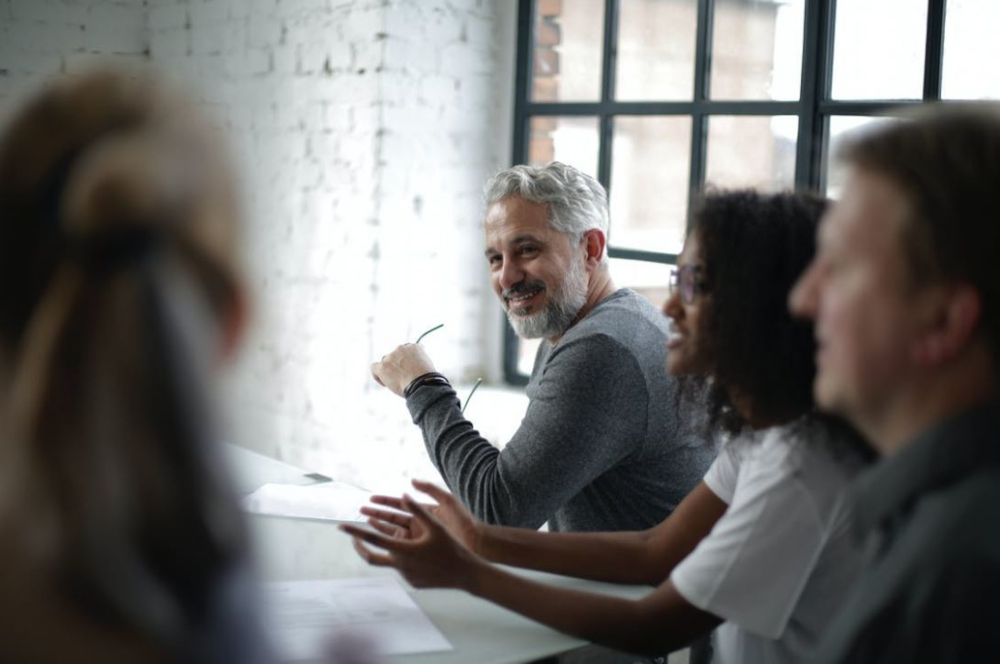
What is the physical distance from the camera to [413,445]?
3.16 m

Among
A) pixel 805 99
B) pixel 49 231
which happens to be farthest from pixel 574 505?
pixel 49 231

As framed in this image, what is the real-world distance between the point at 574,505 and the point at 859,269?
40.9 inches

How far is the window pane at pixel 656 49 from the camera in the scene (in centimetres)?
281

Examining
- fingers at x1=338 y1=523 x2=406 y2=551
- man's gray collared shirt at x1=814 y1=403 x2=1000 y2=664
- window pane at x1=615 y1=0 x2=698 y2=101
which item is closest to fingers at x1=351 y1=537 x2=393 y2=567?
fingers at x1=338 y1=523 x2=406 y2=551

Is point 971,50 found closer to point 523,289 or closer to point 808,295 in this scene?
point 523,289

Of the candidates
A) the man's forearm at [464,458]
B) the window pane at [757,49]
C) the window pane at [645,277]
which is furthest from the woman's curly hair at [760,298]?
the window pane at [645,277]

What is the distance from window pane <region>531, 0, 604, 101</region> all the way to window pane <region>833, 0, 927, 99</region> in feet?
2.47

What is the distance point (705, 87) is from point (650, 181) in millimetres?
302

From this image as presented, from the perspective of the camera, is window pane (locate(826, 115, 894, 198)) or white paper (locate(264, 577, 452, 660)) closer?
white paper (locate(264, 577, 452, 660))

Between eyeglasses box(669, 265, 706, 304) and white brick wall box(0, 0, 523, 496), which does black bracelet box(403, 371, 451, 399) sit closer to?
eyeglasses box(669, 265, 706, 304)

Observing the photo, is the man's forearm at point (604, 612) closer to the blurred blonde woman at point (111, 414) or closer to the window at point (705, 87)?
the blurred blonde woman at point (111, 414)

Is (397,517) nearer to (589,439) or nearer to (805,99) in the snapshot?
(589,439)

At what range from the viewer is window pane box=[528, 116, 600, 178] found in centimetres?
307

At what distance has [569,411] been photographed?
1745mm
